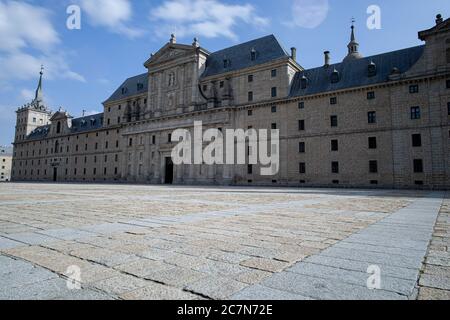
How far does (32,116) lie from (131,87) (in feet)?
150

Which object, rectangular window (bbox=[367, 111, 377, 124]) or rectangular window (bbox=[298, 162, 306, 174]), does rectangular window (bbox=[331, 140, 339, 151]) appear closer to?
rectangular window (bbox=[298, 162, 306, 174])

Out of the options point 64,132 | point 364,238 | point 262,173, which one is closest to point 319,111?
point 262,173

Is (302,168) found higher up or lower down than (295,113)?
lower down

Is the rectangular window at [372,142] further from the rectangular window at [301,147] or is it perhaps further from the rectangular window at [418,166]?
the rectangular window at [301,147]

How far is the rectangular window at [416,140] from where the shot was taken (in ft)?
97.9

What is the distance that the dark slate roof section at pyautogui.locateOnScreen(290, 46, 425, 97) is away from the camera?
32938mm

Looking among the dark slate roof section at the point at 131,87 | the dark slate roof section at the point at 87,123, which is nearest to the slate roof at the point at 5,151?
the dark slate roof section at the point at 87,123

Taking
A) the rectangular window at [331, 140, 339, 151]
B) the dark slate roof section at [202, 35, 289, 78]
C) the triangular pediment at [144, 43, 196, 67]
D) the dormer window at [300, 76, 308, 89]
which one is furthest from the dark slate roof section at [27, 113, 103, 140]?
the rectangular window at [331, 140, 339, 151]

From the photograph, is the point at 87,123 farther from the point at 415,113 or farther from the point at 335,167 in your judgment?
the point at 415,113

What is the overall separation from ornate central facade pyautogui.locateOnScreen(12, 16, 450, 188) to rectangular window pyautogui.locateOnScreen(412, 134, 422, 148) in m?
0.13

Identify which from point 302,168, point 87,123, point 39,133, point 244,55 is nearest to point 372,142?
point 302,168

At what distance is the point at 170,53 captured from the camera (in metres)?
50.3

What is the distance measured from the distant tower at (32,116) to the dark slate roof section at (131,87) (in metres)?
40.3
